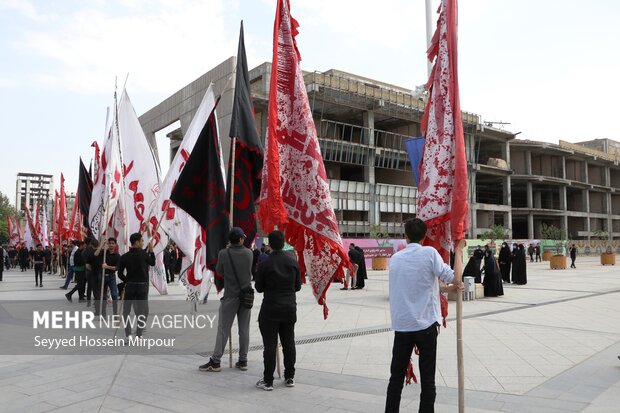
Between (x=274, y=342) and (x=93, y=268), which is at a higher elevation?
(x=93, y=268)

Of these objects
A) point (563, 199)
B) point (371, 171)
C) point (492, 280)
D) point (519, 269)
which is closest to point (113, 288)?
point (492, 280)

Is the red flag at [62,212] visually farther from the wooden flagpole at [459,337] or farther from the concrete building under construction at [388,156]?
the wooden flagpole at [459,337]

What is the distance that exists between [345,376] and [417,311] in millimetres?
2290

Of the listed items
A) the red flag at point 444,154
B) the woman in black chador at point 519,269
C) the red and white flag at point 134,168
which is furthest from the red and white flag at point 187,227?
the woman in black chador at point 519,269

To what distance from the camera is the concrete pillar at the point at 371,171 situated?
5003cm

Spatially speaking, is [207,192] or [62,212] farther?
[62,212]

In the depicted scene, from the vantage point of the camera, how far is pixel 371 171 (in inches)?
1993

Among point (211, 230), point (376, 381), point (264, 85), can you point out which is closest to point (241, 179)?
point (211, 230)

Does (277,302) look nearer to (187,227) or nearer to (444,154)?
(444,154)

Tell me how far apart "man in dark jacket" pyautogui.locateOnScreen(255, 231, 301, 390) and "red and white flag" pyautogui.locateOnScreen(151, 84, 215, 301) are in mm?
3323

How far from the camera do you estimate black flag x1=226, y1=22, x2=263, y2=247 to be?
22.5 ft

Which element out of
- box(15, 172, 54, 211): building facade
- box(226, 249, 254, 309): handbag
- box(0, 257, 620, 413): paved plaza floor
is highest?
box(15, 172, 54, 211): building facade

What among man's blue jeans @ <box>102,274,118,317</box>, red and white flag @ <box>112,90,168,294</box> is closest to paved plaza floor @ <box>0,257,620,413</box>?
man's blue jeans @ <box>102,274,118,317</box>

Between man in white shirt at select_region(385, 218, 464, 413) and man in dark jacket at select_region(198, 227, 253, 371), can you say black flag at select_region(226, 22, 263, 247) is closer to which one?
man in dark jacket at select_region(198, 227, 253, 371)
